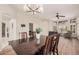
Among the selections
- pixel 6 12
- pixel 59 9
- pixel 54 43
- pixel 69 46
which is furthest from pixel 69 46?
pixel 6 12

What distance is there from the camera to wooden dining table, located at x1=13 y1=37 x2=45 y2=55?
2.32 m

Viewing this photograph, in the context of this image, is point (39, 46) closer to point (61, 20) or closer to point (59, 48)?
point (59, 48)

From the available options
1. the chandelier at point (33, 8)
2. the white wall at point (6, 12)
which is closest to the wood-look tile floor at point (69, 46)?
the chandelier at point (33, 8)

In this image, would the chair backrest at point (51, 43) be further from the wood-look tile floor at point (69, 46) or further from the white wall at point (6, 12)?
the white wall at point (6, 12)

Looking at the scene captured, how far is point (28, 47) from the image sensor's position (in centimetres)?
234

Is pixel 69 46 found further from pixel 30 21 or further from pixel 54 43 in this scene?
pixel 30 21

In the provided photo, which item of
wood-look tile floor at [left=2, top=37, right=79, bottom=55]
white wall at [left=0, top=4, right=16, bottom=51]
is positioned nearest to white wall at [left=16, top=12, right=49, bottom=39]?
white wall at [left=0, top=4, right=16, bottom=51]

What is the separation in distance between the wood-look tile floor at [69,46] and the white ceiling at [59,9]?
42 centimetres

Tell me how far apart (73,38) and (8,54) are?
1.10 m

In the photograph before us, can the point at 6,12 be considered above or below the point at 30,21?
above

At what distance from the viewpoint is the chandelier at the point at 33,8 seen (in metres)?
2.40

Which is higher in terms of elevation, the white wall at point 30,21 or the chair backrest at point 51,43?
the white wall at point 30,21

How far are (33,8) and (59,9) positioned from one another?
0.43 m
